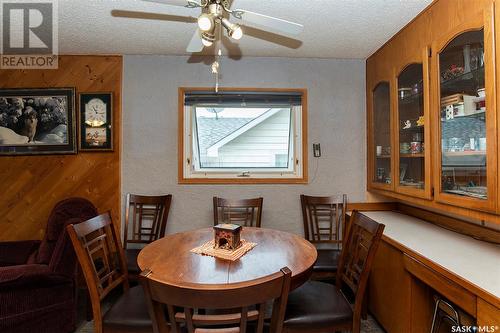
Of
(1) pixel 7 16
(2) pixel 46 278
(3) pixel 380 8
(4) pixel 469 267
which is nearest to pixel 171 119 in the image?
(1) pixel 7 16

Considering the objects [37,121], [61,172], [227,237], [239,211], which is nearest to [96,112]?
[37,121]

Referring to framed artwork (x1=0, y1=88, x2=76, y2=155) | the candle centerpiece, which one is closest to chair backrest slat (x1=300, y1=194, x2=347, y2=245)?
the candle centerpiece

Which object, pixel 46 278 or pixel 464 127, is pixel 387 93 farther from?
pixel 46 278

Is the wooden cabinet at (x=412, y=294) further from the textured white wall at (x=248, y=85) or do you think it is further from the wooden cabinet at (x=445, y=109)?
the textured white wall at (x=248, y=85)

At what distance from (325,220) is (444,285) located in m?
1.50

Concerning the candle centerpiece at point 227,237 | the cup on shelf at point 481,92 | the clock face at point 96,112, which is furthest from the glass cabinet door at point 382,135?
the clock face at point 96,112

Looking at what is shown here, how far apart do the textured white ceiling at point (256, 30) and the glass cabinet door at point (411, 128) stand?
0.45 meters

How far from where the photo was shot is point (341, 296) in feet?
5.65

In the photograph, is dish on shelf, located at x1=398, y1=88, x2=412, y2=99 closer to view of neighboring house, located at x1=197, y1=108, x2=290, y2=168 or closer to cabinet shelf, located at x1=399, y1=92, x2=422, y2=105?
cabinet shelf, located at x1=399, y1=92, x2=422, y2=105

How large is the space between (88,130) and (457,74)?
10.4 feet

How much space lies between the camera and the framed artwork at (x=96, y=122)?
9.34 feet

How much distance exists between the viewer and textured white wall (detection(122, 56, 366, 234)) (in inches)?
113

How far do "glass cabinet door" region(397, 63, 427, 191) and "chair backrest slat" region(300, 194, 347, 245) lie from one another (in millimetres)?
613

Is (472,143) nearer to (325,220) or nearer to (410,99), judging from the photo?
(410,99)
